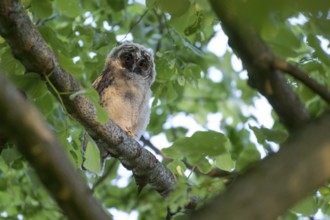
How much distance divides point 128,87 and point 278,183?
5232 millimetres

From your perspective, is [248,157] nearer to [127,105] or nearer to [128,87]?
[127,105]

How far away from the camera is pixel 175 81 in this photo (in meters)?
4.84

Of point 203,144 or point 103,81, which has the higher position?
point 103,81

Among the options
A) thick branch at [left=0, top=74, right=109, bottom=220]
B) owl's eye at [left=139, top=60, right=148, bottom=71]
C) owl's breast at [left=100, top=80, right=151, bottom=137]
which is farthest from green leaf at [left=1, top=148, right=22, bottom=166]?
owl's eye at [left=139, top=60, right=148, bottom=71]

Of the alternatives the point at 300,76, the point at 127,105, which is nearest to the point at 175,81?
the point at 127,105

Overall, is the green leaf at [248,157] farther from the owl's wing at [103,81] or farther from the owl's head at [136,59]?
the owl's head at [136,59]

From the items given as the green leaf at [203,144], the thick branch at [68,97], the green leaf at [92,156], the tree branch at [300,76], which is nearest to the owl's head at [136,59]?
the thick branch at [68,97]

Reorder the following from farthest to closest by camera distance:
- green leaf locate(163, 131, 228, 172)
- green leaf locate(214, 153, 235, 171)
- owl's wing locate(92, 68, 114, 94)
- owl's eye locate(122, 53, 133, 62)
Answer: owl's eye locate(122, 53, 133, 62), owl's wing locate(92, 68, 114, 94), green leaf locate(214, 153, 235, 171), green leaf locate(163, 131, 228, 172)

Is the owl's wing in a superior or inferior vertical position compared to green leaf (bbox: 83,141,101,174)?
superior

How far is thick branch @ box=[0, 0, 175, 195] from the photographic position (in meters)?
2.56

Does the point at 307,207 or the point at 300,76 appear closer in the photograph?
the point at 300,76

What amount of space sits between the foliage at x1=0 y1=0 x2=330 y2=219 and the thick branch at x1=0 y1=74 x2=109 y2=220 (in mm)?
612

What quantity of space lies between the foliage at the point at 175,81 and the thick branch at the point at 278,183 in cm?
34

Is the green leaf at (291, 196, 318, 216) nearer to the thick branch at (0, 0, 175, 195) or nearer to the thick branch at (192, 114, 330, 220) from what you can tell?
the thick branch at (0, 0, 175, 195)
